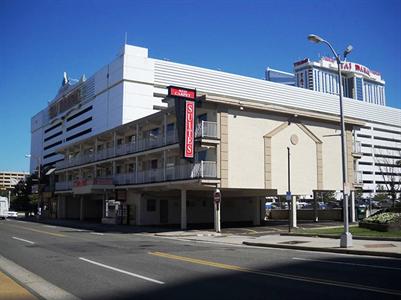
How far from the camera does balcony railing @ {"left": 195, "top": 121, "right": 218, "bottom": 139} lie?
34438 millimetres

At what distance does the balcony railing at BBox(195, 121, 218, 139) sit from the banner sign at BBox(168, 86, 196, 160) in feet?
2.25

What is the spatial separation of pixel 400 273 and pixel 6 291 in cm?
934

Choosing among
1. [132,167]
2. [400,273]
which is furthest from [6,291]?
[132,167]

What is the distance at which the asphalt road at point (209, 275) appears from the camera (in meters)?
9.48

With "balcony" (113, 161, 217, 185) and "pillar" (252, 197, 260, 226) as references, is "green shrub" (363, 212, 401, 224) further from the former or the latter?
"pillar" (252, 197, 260, 226)

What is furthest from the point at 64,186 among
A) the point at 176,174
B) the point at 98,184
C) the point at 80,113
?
the point at 80,113

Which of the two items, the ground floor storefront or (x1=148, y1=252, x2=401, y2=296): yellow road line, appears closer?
(x1=148, y1=252, x2=401, y2=296): yellow road line

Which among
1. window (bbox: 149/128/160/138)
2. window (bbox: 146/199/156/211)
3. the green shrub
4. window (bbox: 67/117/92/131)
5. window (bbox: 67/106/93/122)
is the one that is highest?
window (bbox: 67/106/93/122)

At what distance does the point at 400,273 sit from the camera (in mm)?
12312

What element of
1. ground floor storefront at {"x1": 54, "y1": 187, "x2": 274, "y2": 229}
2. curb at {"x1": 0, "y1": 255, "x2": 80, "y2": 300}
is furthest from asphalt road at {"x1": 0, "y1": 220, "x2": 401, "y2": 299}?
ground floor storefront at {"x1": 54, "y1": 187, "x2": 274, "y2": 229}

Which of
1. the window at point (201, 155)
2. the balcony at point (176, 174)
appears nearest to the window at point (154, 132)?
the balcony at point (176, 174)

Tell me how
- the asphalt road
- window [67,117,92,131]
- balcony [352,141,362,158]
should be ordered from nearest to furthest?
1. the asphalt road
2. balcony [352,141,362,158]
3. window [67,117,92,131]

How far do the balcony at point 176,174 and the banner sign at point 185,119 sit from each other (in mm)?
1087

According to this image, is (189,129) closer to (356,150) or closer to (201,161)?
(201,161)
